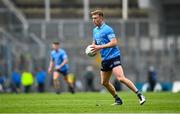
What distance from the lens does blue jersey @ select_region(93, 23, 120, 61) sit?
65.9 ft

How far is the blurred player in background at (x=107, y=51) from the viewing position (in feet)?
64.8

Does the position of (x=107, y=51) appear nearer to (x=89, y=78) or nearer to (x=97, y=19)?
(x=97, y=19)

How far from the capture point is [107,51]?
20.1 metres

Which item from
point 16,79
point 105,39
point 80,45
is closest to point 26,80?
point 16,79

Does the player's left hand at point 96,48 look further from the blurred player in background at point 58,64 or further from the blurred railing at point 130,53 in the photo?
the blurred railing at point 130,53

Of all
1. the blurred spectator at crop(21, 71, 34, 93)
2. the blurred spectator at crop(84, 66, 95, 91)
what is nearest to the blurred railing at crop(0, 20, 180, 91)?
the blurred spectator at crop(84, 66, 95, 91)

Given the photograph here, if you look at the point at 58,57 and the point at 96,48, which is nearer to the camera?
the point at 96,48

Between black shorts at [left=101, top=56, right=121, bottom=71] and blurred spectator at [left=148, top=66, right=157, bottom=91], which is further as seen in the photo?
blurred spectator at [left=148, top=66, right=157, bottom=91]

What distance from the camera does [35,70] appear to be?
4519 centimetres

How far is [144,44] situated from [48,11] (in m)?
10.7

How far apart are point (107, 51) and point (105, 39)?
0.32m

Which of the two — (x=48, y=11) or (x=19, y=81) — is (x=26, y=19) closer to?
(x=48, y=11)

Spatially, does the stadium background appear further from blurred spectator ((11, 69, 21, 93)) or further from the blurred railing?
blurred spectator ((11, 69, 21, 93))

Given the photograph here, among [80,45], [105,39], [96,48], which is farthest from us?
[80,45]
